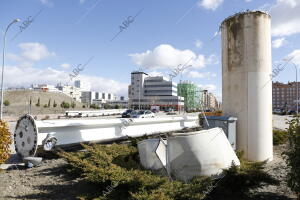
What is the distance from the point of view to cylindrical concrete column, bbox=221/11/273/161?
7.80 metres

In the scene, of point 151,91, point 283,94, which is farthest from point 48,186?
point 283,94

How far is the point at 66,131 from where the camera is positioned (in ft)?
25.8

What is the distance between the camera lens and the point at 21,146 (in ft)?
24.3

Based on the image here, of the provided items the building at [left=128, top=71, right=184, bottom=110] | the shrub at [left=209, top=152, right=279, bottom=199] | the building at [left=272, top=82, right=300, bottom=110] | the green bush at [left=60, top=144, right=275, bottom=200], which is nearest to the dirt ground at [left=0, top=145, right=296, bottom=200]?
the shrub at [left=209, top=152, right=279, bottom=199]

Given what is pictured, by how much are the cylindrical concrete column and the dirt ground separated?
1.40m

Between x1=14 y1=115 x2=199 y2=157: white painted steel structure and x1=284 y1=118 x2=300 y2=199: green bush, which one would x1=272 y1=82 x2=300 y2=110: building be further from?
x1=284 y1=118 x2=300 y2=199: green bush

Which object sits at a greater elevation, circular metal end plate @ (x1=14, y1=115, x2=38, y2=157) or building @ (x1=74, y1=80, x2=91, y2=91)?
building @ (x1=74, y1=80, x2=91, y2=91)

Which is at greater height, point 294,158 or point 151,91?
point 151,91

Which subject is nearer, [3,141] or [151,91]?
[3,141]

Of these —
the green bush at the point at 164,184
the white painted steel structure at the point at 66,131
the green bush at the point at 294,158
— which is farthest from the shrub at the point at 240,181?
the white painted steel structure at the point at 66,131

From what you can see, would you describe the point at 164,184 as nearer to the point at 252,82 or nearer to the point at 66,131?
the point at 66,131

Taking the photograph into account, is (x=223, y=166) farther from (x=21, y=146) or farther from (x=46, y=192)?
(x=21, y=146)

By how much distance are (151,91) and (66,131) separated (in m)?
109

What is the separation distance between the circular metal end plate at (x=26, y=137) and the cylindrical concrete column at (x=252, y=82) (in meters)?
6.49
